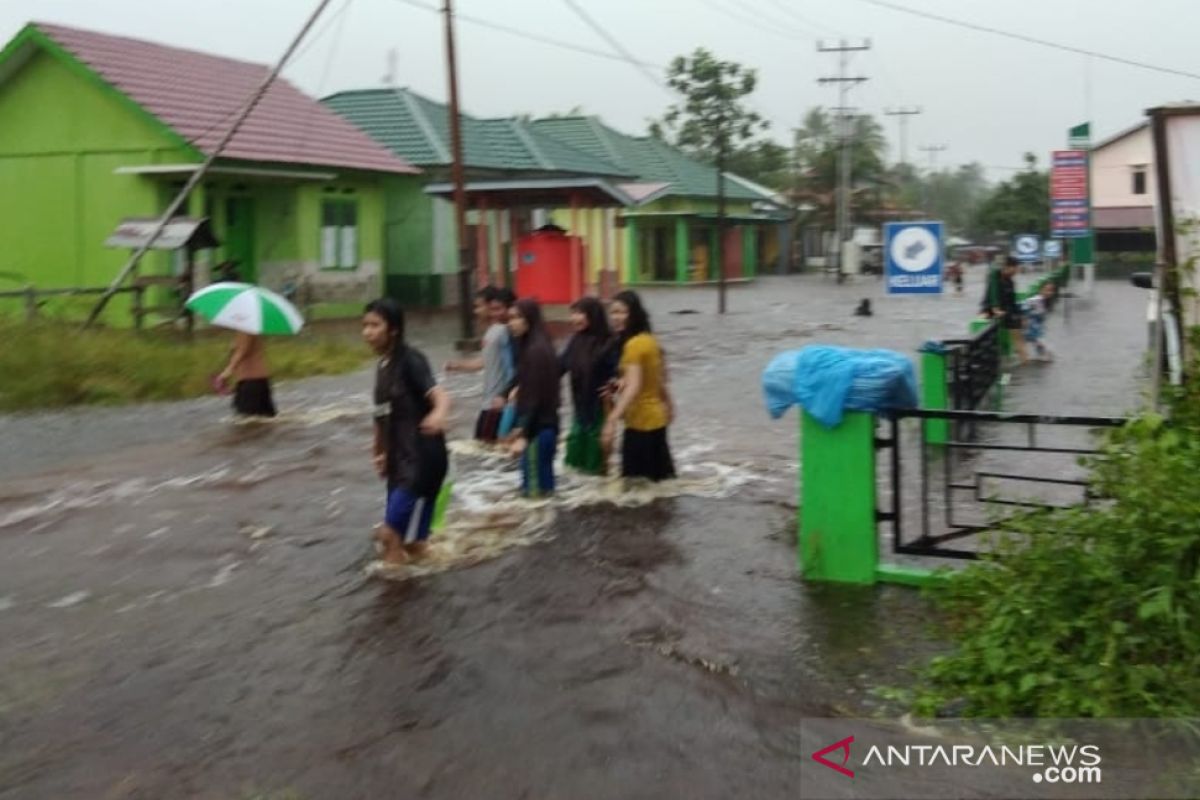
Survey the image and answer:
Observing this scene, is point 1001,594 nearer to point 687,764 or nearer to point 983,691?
point 983,691

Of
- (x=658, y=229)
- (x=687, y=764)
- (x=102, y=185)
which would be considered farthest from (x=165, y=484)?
(x=658, y=229)

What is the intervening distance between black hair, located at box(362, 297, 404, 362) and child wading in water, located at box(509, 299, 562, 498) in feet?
6.58

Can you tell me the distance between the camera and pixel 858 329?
86.1 ft

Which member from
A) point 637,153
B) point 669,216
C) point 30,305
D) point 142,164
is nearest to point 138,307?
point 30,305

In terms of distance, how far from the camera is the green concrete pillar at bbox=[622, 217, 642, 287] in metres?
46.4

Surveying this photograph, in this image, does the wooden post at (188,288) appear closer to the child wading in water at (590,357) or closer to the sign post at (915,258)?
the child wading in water at (590,357)

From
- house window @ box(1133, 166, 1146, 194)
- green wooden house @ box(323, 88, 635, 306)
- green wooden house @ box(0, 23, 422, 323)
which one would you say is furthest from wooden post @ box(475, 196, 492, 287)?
house window @ box(1133, 166, 1146, 194)

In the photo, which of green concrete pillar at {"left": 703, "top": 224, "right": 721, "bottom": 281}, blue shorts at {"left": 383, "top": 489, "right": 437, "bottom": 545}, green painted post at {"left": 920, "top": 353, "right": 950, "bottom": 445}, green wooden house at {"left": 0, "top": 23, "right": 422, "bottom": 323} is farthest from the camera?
green concrete pillar at {"left": 703, "top": 224, "right": 721, "bottom": 281}

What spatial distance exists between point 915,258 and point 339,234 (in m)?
19.2

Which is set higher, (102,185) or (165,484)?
(102,185)

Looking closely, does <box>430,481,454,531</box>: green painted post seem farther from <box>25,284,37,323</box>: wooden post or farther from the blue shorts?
<box>25,284,37,323</box>: wooden post

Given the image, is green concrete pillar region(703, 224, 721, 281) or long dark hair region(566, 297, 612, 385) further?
green concrete pillar region(703, 224, 721, 281)

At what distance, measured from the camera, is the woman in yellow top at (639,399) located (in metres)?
8.80

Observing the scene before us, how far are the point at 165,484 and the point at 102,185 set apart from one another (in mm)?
15115
